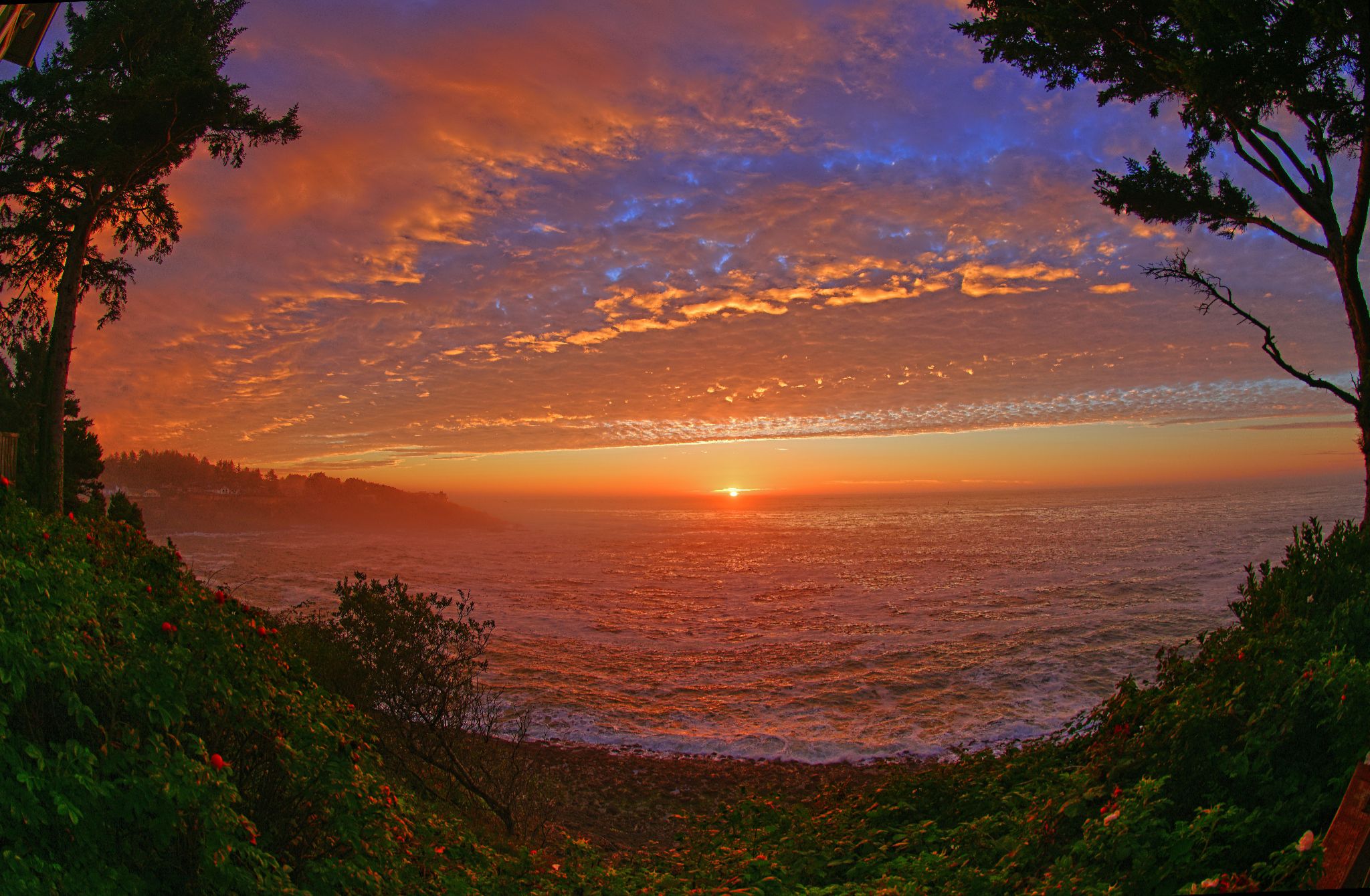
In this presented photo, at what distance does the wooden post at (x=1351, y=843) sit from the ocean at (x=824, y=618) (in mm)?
14309

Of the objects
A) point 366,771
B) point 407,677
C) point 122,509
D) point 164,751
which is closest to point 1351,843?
point 164,751

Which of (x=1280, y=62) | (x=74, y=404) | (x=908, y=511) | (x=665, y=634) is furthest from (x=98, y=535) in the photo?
(x=908, y=511)

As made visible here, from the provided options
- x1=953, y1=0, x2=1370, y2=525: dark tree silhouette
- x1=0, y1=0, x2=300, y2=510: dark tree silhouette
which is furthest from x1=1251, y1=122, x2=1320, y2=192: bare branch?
x1=0, y1=0, x2=300, y2=510: dark tree silhouette

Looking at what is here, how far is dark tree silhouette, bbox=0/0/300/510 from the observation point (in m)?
12.2

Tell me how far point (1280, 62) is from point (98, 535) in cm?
1323

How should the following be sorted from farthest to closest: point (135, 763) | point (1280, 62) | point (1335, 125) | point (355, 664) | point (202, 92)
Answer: point (202, 92) < point (355, 664) < point (1335, 125) < point (1280, 62) < point (135, 763)

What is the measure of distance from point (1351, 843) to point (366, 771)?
5621mm

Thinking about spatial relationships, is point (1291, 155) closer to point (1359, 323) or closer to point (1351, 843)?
point (1359, 323)

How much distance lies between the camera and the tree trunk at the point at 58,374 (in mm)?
12602

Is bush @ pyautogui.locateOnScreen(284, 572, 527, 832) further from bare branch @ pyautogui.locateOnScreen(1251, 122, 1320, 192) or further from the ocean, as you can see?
bare branch @ pyautogui.locateOnScreen(1251, 122, 1320, 192)

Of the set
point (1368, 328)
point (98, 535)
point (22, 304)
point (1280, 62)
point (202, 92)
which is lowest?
point (98, 535)

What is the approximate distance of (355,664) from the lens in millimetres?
11484

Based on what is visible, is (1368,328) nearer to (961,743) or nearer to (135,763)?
(961,743)

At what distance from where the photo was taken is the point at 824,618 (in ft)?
108
